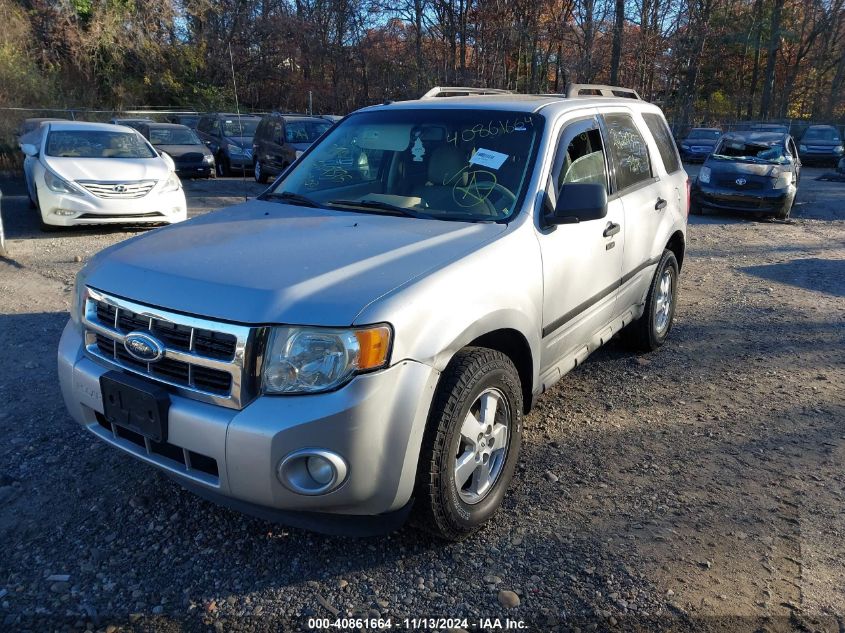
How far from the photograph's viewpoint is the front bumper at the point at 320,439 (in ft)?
7.76

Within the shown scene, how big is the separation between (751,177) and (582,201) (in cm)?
1117

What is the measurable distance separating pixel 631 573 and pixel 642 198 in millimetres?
2776

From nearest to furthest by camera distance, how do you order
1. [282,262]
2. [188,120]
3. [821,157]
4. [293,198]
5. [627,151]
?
[282,262], [293,198], [627,151], [188,120], [821,157]

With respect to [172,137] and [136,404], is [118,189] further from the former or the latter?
[172,137]

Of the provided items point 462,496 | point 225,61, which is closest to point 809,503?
point 462,496

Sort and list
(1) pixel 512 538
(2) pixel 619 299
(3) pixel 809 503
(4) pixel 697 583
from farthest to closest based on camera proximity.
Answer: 1. (2) pixel 619 299
2. (3) pixel 809 503
3. (1) pixel 512 538
4. (4) pixel 697 583

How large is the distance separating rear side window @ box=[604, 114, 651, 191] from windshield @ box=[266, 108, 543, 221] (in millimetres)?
944

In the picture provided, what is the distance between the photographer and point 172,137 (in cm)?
1762

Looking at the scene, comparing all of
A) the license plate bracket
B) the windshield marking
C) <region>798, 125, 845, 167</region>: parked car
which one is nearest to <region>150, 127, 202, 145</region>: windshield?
the windshield marking

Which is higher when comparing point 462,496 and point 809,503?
point 462,496

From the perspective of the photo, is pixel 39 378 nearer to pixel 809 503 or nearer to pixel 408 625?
pixel 408 625

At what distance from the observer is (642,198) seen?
475 centimetres

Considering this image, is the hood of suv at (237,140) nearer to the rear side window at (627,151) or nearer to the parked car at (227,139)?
the parked car at (227,139)

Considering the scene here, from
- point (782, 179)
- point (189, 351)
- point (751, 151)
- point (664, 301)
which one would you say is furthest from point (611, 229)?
point (751, 151)
